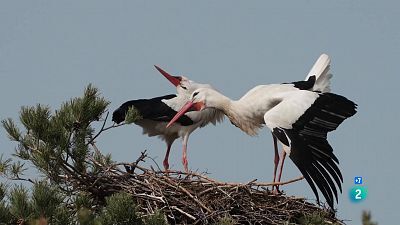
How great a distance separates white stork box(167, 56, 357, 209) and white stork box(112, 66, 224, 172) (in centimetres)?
106

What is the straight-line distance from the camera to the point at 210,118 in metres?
9.95

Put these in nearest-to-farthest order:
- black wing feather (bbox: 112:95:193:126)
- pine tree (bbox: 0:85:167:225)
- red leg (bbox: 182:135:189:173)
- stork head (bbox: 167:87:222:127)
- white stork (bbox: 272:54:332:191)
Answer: pine tree (bbox: 0:85:167:225) < stork head (bbox: 167:87:222:127) < white stork (bbox: 272:54:332:191) < black wing feather (bbox: 112:95:193:126) < red leg (bbox: 182:135:189:173)

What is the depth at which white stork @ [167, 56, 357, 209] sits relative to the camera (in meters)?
6.72

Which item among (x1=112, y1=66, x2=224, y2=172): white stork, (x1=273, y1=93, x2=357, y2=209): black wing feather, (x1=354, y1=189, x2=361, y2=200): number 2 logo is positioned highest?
(x1=112, y1=66, x2=224, y2=172): white stork

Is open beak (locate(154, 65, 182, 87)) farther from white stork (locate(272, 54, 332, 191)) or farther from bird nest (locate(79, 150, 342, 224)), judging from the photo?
bird nest (locate(79, 150, 342, 224))

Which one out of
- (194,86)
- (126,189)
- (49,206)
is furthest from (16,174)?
(194,86)

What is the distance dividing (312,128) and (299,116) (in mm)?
178

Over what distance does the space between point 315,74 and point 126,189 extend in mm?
2944

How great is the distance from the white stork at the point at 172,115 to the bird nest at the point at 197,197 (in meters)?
2.29

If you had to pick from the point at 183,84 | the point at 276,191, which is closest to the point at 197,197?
the point at 276,191

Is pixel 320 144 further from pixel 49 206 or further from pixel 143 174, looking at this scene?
pixel 49 206

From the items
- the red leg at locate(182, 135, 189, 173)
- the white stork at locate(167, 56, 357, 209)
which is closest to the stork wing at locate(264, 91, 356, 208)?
the white stork at locate(167, 56, 357, 209)

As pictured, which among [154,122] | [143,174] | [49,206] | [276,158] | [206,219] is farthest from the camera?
[154,122]

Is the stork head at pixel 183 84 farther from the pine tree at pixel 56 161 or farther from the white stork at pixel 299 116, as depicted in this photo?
the pine tree at pixel 56 161
